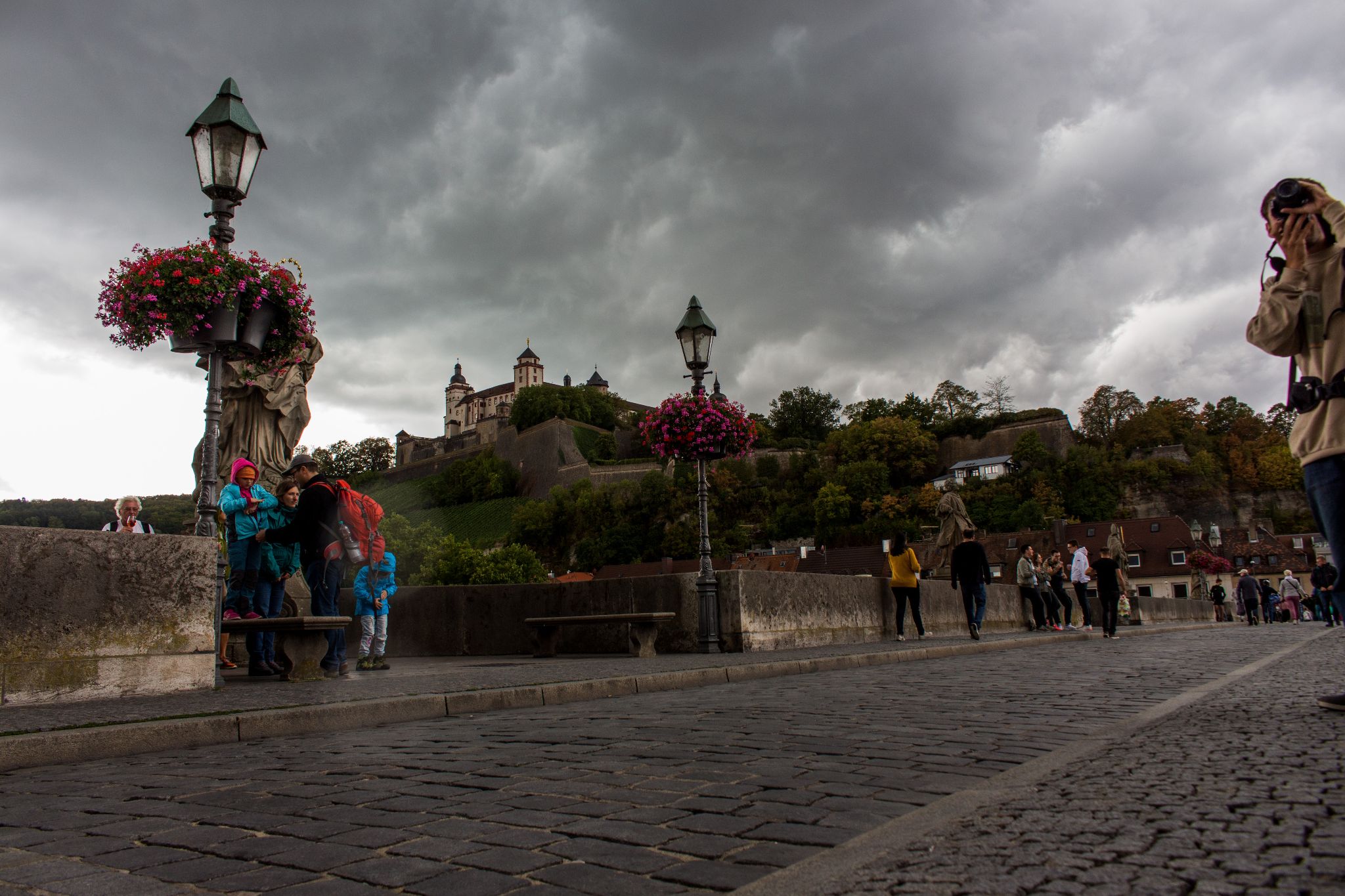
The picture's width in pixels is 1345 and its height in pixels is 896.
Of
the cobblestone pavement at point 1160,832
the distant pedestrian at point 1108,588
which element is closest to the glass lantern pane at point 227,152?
the cobblestone pavement at point 1160,832

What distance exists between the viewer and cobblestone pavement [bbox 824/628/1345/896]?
2107 mm

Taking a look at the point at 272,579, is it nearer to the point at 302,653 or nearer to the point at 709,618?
the point at 302,653

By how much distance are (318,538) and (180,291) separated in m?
2.40

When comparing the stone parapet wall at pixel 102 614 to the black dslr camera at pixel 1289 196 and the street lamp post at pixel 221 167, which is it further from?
the black dslr camera at pixel 1289 196

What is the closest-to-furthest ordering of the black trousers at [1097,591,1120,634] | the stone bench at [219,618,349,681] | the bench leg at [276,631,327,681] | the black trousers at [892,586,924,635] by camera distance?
1. the stone bench at [219,618,349,681]
2. the bench leg at [276,631,327,681]
3. the black trousers at [892,586,924,635]
4. the black trousers at [1097,591,1120,634]

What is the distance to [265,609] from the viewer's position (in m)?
9.19

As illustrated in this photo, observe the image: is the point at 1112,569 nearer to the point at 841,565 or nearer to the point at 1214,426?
the point at 841,565

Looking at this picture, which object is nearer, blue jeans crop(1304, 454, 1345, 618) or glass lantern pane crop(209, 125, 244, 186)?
blue jeans crop(1304, 454, 1345, 618)

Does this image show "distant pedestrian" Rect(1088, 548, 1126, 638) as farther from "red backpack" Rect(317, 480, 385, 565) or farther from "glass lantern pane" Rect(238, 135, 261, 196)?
"glass lantern pane" Rect(238, 135, 261, 196)

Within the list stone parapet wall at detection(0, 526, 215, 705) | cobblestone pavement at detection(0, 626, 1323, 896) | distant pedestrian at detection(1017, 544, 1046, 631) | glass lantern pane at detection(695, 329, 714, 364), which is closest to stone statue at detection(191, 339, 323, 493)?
glass lantern pane at detection(695, 329, 714, 364)

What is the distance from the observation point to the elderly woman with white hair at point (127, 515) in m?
9.46

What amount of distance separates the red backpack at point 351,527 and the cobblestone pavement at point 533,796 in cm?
331

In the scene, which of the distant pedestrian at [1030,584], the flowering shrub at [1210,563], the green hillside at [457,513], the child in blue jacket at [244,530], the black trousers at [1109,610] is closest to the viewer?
the child in blue jacket at [244,530]

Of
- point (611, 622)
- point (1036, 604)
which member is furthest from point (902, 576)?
point (1036, 604)
